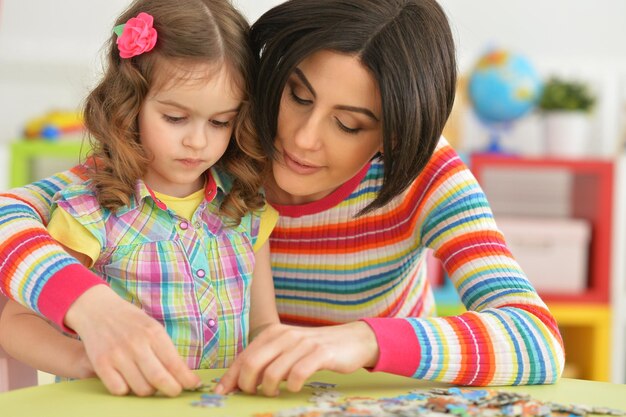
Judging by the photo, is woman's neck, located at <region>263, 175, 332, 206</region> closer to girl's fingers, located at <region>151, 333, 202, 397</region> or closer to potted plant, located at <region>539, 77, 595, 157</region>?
girl's fingers, located at <region>151, 333, 202, 397</region>

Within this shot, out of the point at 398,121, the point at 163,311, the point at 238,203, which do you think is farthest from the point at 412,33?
the point at 163,311

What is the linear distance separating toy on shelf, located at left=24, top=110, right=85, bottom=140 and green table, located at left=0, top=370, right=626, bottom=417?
2116mm

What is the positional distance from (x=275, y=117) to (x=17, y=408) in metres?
0.54

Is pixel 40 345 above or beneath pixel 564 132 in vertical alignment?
beneath

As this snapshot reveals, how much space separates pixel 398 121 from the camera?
3.84 ft

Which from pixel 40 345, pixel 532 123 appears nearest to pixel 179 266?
pixel 40 345

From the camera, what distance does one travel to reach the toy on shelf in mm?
2963

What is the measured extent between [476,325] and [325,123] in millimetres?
348

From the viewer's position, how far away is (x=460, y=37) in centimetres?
305

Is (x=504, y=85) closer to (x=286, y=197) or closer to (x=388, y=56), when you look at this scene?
(x=286, y=197)

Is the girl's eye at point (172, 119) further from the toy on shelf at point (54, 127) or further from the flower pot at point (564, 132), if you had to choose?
the flower pot at point (564, 132)

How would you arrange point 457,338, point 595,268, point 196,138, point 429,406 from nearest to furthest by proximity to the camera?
point 429,406 → point 457,338 → point 196,138 → point 595,268

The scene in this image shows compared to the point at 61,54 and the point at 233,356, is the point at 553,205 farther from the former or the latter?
the point at 233,356

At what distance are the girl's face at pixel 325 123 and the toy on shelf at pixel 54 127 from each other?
1.87 meters
